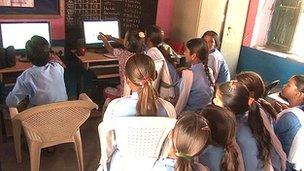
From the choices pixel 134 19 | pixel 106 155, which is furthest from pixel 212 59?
pixel 106 155

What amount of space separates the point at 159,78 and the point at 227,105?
118cm

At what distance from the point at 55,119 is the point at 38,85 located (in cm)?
37

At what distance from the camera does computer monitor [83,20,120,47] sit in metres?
3.63

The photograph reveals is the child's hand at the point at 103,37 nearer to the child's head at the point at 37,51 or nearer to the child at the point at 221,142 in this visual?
the child's head at the point at 37,51

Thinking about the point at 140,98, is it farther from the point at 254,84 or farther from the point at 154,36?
the point at 154,36

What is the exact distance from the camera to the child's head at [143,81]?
1.78 metres

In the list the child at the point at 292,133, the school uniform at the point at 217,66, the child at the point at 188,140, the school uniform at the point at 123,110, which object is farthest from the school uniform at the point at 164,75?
the child at the point at 188,140

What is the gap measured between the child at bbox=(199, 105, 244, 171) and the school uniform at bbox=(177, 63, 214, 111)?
1.03 metres

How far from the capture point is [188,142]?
1.27 metres

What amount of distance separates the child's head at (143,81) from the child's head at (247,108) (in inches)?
14.9

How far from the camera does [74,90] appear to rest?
13.2 feet

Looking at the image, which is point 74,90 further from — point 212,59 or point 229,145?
point 229,145

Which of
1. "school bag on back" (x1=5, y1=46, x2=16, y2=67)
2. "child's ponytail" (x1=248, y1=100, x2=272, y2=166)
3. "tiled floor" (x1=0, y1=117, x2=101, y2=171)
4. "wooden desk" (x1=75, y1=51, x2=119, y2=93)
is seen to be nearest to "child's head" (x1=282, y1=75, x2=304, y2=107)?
"child's ponytail" (x1=248, y1=100, x2=272, y2=166)

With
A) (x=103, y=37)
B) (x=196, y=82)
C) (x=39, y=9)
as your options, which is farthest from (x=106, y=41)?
(x=196, y=82)
